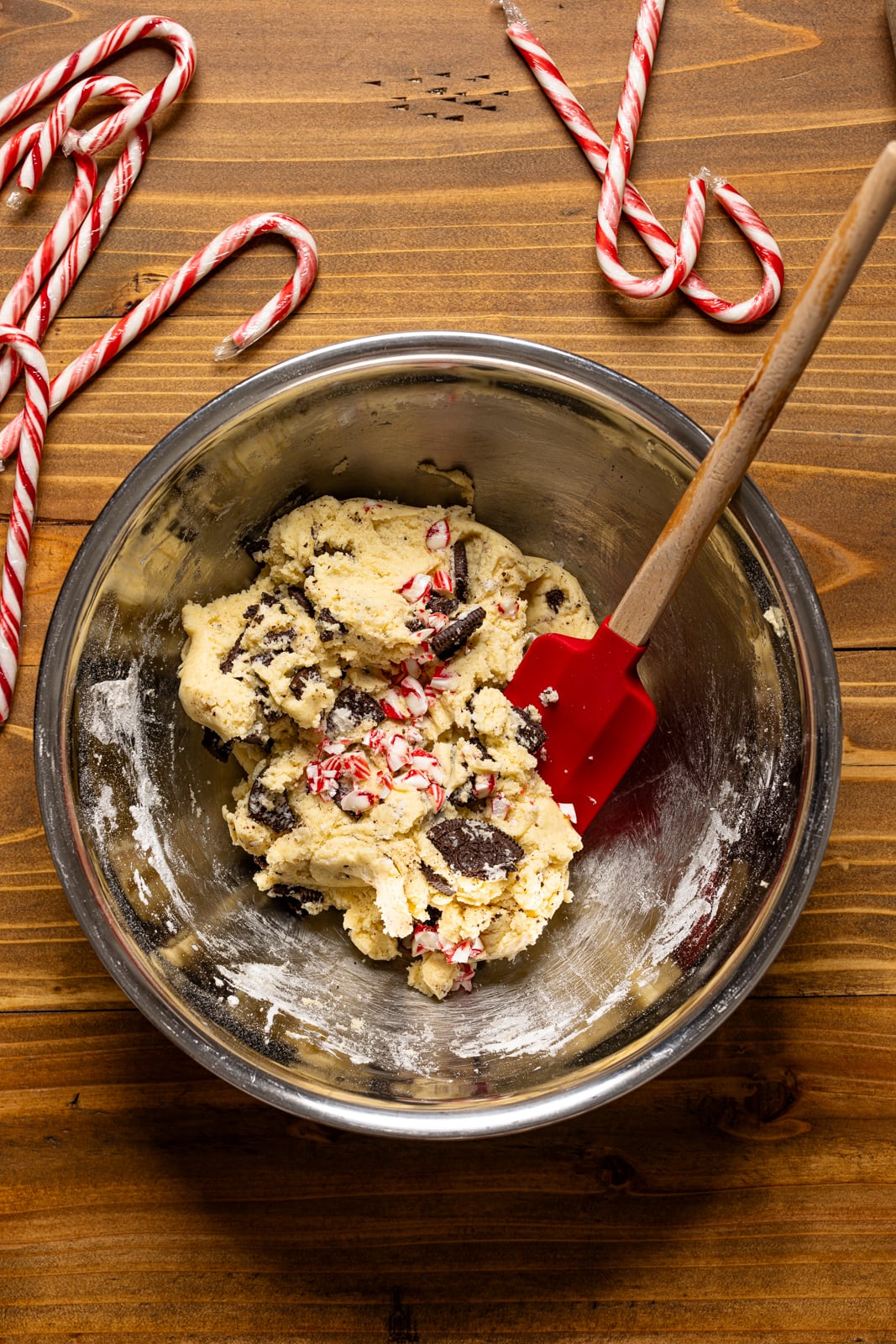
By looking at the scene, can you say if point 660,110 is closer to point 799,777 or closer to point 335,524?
point 335,524

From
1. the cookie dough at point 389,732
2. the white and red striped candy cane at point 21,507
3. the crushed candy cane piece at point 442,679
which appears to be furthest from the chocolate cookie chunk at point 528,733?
the white and red striped candy cane at point 21,507

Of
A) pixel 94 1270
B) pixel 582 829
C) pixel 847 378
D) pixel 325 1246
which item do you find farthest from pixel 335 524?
pixel 94 1270

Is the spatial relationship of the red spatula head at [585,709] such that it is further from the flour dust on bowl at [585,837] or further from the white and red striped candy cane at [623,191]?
the white and red striped candy cane at [623,191]

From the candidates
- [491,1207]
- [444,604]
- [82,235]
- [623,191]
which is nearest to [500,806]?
[444,604]

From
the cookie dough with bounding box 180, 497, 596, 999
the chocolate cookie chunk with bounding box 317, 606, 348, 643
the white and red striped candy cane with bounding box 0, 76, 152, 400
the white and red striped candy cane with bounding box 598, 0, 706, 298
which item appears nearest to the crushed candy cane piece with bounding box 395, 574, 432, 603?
the cookie dough with bounding box 180, 497, 596, 999

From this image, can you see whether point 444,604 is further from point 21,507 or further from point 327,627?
point 21,507

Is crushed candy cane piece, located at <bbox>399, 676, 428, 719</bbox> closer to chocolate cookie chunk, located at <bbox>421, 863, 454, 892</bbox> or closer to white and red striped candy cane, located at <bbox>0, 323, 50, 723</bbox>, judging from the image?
chocolate cookie chunk, located at <bbox>421, 863, 454, 892</bbox>
